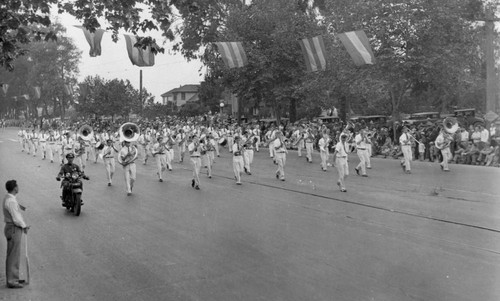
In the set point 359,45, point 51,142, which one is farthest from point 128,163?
point 51,142

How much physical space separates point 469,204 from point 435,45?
14708 millimetres

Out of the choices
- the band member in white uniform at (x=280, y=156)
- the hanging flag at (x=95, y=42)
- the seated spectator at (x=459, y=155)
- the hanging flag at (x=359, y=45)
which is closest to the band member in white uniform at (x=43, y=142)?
the hanging flag at (x=95, y=42)

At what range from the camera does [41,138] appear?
2989 centimetres

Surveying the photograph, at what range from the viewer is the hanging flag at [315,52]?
2233 cm

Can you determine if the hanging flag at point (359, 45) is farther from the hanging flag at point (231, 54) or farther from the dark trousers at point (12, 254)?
the dark trousers at point (12, 254)

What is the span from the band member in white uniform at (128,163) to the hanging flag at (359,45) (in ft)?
33.3

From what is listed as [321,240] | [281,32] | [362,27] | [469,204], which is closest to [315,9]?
[281,32]

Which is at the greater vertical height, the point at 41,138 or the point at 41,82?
the point at 41,82

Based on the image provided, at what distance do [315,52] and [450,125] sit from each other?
6851 millimetres

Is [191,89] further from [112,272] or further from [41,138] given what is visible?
[112,272]

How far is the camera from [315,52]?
22.5 m

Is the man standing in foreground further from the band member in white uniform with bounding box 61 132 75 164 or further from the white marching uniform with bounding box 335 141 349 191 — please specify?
the band member in white uniform with bounding box 61 132 75 164

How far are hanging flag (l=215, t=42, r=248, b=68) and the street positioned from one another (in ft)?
30.6

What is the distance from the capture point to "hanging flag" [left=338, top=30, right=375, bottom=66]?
20.2m
